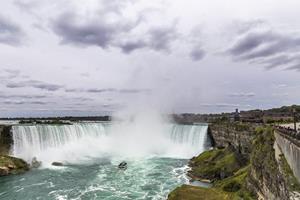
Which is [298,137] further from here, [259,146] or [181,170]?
[181,170]

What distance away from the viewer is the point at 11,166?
105 feet

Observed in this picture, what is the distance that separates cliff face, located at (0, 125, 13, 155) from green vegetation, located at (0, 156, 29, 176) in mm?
3854

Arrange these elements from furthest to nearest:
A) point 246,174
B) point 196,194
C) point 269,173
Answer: point 246,174, point 196,194, point 269,173

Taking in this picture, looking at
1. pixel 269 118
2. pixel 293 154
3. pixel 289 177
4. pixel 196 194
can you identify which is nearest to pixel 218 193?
pixel 196 194

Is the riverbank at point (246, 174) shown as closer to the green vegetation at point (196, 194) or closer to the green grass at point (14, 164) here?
the green vegetation at point (196, 194)

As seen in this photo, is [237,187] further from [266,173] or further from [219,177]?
[219,177]

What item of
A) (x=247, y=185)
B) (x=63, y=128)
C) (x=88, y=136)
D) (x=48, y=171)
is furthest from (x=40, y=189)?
(x=88, y=136)

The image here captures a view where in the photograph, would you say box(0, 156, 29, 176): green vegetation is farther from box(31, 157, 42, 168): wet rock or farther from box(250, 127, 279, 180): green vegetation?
box(250, 127, 279, 180): green vegetation

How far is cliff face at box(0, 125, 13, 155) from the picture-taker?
36875 millimetres

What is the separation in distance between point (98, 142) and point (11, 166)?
1769 cm

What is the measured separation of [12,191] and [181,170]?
15.1 metres

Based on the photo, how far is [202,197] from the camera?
18906 millimetres

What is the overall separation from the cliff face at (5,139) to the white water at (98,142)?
0.60 m

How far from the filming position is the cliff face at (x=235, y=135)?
33.2 meters
